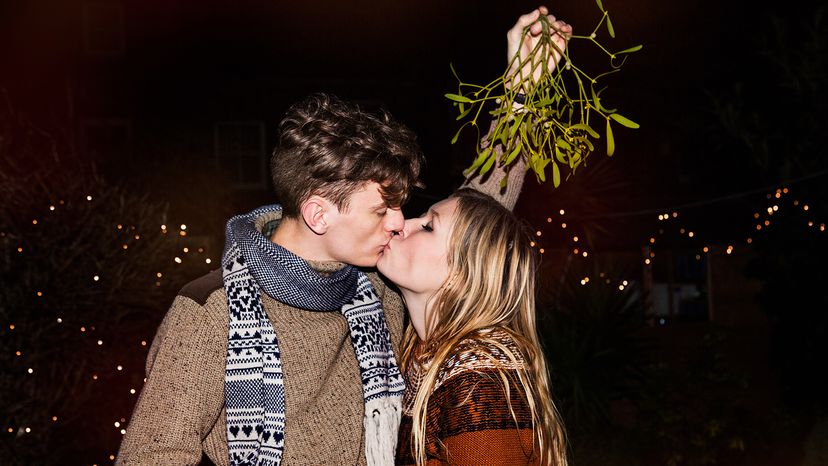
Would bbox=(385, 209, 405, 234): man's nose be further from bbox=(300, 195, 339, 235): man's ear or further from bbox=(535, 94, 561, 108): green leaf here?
bbox=(535, 94, 561, 108): green leaf

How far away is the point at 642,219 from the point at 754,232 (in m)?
4.73

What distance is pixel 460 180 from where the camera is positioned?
8.92 m

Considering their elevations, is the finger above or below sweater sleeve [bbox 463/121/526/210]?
above

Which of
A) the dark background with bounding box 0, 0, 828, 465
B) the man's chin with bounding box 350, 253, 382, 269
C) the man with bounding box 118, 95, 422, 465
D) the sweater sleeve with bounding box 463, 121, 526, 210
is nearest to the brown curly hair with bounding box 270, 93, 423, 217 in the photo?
the man with bounding box 118, 95, 422, 465

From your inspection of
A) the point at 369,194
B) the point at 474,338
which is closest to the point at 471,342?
the point at 474,338

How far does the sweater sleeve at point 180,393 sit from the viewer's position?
210 centimetres

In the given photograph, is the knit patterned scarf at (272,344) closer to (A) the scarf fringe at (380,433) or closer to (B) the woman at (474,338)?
(A) the scarf fringe at (380,433)

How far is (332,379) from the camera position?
8.38 ft

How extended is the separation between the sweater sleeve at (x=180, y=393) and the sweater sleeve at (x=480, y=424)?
0.62 meters

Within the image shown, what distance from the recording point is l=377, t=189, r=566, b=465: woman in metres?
2.27

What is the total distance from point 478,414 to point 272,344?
24.1 inches

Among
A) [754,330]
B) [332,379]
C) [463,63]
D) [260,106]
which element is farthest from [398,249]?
[260,106]

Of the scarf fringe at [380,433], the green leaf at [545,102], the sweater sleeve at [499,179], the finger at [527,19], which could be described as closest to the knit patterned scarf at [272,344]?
the scarf fringe at [380,433]

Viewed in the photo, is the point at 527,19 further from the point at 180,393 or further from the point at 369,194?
the point at 180,393
